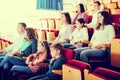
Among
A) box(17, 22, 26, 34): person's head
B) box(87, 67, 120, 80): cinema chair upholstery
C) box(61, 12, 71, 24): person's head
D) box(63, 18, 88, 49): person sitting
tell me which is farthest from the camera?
box(61, 12, 71, 24): person's head

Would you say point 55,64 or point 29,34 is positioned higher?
point 29,34

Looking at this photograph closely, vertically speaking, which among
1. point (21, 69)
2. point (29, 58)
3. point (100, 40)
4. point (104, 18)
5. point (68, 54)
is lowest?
point (21, 69)

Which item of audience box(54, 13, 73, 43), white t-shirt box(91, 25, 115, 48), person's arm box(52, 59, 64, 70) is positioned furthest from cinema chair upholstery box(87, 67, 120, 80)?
audience box(54, 13, 73, 43)

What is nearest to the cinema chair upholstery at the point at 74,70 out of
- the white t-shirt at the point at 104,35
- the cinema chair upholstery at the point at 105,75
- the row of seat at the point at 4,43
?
the cinema chair upholstery at the point at 105,75

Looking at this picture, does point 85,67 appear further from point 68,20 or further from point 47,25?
point 47,25

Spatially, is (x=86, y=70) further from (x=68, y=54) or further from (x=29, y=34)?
(x=29, y=34)

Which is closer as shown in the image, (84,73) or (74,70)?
(84,73)

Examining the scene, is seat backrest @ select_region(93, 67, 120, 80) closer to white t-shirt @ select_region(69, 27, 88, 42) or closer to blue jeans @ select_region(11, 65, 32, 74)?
blue jeans @ select_region(11, 65, 32, 74)

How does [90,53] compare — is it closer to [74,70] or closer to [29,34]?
[74,70]

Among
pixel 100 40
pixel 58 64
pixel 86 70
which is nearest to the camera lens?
pixel 86 70

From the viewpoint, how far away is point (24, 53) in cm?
440

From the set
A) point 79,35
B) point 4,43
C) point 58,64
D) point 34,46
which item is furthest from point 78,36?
point 4,43

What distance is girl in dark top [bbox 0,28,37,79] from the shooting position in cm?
410

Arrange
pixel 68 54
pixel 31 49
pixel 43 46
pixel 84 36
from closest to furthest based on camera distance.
Answer: pixel 68 54, pixel 43 46, pixel 31 49, pixel 84 36
